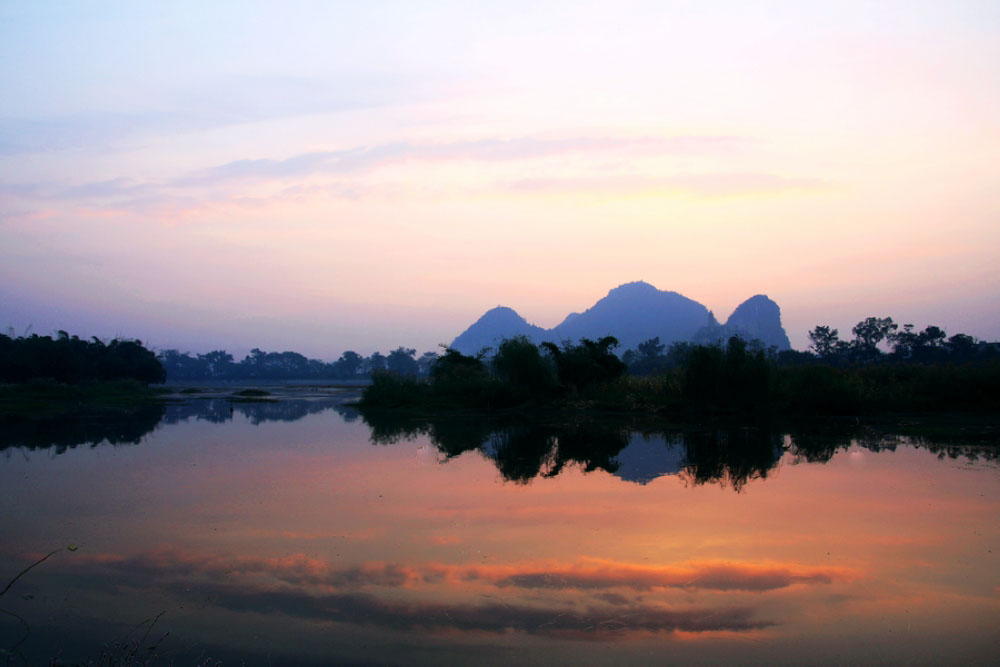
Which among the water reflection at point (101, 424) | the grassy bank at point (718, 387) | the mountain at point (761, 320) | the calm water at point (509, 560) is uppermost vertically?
the mountain at point (761, 320)

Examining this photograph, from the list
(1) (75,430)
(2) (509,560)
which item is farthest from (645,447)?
(1) (75,430)

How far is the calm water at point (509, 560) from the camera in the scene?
5.47 meters

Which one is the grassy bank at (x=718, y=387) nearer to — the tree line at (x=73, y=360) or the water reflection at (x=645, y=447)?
the water reflection at (x=645, y=447)

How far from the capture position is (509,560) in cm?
768

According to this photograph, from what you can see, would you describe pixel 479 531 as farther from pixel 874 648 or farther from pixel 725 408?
pixel 725 408

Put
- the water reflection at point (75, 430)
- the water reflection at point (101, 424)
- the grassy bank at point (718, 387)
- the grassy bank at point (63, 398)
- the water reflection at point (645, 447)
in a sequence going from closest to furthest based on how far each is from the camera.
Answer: the water reflection at point (645, 447) → the water reflection at point (75, 430) → the water reflection at point (101, 424) → the grassy bank at point (718, 387) → the grassy bank at point (63, 398)

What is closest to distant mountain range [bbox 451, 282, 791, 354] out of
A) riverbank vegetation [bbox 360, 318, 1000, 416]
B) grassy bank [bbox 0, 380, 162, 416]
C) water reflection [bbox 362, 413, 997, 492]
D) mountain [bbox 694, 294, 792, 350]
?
mountain [bbox 694, 294, 792, 350]

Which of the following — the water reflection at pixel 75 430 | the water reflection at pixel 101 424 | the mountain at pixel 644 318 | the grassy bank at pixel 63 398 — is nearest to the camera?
the water reflection at pixel 75 430

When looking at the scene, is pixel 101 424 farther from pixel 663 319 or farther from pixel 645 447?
pixel 663 319

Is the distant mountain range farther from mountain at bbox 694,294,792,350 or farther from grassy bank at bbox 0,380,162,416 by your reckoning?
grassy bank at bbox 0,380,162,416

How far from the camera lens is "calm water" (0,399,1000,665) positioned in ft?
17.9

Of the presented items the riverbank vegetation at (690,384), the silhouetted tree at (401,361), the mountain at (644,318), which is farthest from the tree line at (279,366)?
the riverbank vegetation at (690,384)

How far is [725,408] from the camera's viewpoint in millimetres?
26375

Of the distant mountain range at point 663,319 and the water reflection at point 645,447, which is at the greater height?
the distant mountain range at point 663,319
